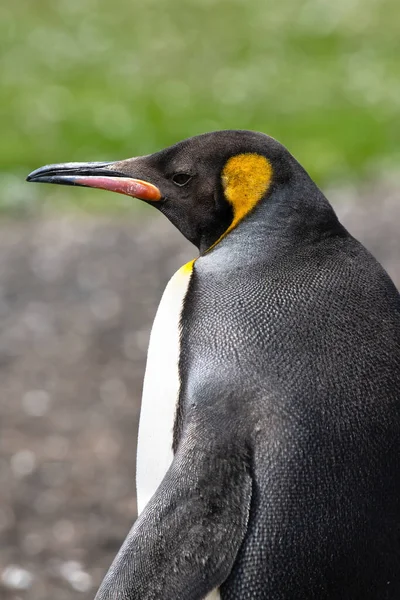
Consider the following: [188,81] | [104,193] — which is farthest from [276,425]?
[188,81]

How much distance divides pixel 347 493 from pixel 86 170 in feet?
3.41

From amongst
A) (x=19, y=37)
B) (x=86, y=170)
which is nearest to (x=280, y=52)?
(x=19, y=37)

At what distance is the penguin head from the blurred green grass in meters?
6.49

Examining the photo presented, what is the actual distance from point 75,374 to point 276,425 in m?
3.92

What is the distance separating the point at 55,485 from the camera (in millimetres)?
4961

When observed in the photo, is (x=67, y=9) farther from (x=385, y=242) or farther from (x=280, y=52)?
(x=385, y=242)

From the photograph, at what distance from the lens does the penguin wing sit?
89.4 inches

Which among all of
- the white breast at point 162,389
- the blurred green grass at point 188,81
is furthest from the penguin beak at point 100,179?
the blurred green grass at point 188,81

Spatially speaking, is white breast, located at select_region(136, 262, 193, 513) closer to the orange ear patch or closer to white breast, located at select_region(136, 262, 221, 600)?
white breast, located at select_region(136, 262, 221, 600)

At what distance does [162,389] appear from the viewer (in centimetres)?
253

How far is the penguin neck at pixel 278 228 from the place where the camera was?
8.22ft

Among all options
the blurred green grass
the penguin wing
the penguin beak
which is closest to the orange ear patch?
the penguin beak

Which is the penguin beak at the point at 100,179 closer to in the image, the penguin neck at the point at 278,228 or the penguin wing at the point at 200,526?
the penguin neck at the point at 278,228

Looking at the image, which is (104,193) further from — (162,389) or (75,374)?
(162,389)
